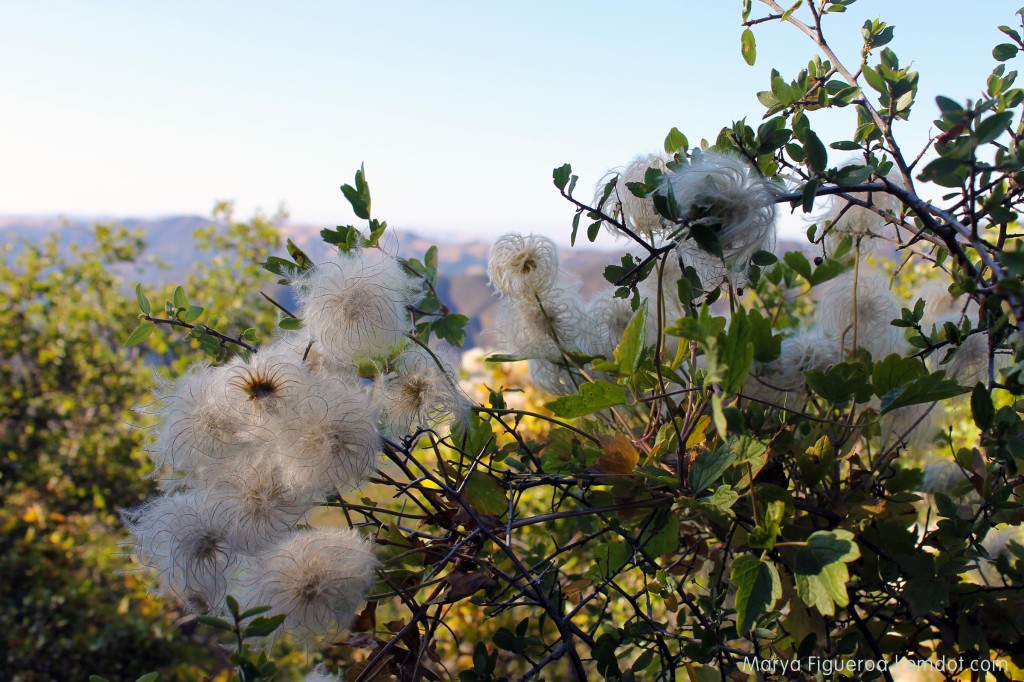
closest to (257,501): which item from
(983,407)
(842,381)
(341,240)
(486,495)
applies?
(486,495)

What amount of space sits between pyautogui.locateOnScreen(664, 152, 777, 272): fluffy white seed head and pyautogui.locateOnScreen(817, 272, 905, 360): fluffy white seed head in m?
0.38

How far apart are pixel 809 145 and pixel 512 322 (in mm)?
493

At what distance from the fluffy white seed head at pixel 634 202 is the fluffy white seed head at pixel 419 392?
Result: 0.31 metres

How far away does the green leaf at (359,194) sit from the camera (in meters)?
1.00

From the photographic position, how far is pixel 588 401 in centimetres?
74

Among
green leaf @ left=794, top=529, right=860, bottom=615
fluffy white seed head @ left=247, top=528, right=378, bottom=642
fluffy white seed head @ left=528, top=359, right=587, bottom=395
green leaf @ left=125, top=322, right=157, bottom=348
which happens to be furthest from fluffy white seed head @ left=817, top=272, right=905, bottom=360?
green leaf @ left=125, top=322, right=157, bottom=348

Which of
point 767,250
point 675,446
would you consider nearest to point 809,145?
point 767,250

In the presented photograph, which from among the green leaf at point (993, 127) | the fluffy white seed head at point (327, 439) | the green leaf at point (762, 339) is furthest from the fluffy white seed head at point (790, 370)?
the fluffy white seed head at point (327, 439)

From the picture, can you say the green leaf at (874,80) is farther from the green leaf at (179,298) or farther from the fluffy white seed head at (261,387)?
the green leaf at (179,298)

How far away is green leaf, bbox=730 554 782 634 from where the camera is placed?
2.09 feet

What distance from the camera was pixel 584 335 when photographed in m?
1.09

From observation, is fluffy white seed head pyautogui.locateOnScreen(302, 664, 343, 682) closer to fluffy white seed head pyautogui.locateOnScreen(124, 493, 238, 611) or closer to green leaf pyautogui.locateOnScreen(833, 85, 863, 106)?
fluffy white seed head pyautogui.locateOnScreen(124, 493, 238, 611)

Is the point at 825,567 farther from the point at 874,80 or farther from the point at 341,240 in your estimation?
the point at 341,240

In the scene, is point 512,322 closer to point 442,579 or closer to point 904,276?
point 442,579
